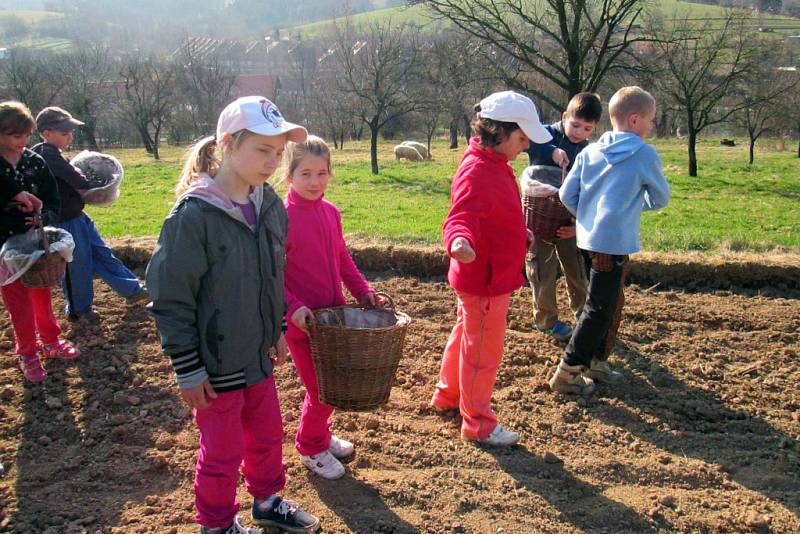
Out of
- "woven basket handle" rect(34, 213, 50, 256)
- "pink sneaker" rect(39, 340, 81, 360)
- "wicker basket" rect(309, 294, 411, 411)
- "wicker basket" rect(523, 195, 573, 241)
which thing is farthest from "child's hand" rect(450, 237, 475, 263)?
"pink sneaker" rect(39, 340, 81, 360)

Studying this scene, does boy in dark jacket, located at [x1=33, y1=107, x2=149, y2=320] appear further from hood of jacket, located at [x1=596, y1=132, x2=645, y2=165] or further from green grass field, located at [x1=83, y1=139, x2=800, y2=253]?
hood of jacket, located at [x1=596, y1=132, x2=645, y2=165]

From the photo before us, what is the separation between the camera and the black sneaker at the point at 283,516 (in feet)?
9.38

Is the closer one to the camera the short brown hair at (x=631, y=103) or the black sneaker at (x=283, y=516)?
the black sneaker at (x=283, y=516)

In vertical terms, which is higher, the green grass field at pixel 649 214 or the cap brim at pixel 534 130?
the cap brim at pixel 534 130

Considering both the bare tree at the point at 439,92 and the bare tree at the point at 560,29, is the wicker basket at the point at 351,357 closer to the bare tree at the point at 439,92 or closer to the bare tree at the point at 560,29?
the bare tree at the point at 560,29

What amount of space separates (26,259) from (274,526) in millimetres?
2518

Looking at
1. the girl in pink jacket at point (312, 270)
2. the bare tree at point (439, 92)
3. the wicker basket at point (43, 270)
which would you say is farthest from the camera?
the bare tree at point (439, 92)

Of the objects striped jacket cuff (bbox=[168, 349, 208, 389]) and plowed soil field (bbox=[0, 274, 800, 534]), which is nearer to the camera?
striped jacket cuff (bbox=[168, 349, 208, 389])

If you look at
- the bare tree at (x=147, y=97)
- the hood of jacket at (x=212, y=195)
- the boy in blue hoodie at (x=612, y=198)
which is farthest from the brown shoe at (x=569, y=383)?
the bare tree at (x=147, y=97)

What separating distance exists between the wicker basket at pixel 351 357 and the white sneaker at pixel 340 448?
1.91 ft

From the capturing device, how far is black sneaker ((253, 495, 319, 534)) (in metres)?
2.86

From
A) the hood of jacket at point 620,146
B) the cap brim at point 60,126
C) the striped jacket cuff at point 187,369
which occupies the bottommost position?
the striped jacket cuff at point 187,369

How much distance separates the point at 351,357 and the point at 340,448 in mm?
877

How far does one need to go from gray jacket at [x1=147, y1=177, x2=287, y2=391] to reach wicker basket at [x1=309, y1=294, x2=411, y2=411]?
29cm
